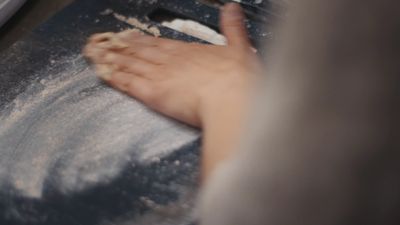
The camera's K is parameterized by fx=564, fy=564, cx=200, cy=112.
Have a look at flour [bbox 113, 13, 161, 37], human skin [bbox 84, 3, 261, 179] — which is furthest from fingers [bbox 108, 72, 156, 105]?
flour [bbox 113, 13, 161, 37]

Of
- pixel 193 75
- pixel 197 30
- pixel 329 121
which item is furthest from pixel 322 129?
pixel 197 30

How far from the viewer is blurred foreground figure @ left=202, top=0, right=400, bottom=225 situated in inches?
10.9

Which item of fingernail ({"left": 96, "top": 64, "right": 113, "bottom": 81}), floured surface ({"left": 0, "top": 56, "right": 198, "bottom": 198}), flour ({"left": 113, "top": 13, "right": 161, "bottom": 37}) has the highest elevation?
flour ({"left": 113, "top": 13, "right": 161, "bottom": 37})

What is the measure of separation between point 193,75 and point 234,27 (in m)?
0.10

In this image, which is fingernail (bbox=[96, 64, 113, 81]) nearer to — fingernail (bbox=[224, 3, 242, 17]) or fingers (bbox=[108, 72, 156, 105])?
fingers (bbox=[108, 72, 156, 105])

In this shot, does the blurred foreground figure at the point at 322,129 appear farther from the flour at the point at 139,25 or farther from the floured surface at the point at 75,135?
the flour at the point at 139,25

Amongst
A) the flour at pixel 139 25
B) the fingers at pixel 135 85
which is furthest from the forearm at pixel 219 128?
the flour at pixel 139 25

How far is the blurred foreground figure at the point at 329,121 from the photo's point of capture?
28 centimetres

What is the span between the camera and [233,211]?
37 centimetres

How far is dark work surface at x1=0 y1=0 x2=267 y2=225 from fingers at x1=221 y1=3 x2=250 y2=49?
56 mm

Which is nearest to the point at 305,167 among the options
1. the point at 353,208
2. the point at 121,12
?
the point at 353,208

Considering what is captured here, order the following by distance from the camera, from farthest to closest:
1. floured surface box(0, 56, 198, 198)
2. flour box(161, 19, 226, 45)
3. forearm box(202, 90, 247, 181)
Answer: flour box(161, 19, 226, 45)
floured surface box(0, 56, 198, 198)
forearm box(202, 90, 247, 181)

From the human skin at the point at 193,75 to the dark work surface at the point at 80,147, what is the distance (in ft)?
0.08

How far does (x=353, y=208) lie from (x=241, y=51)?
45cm
